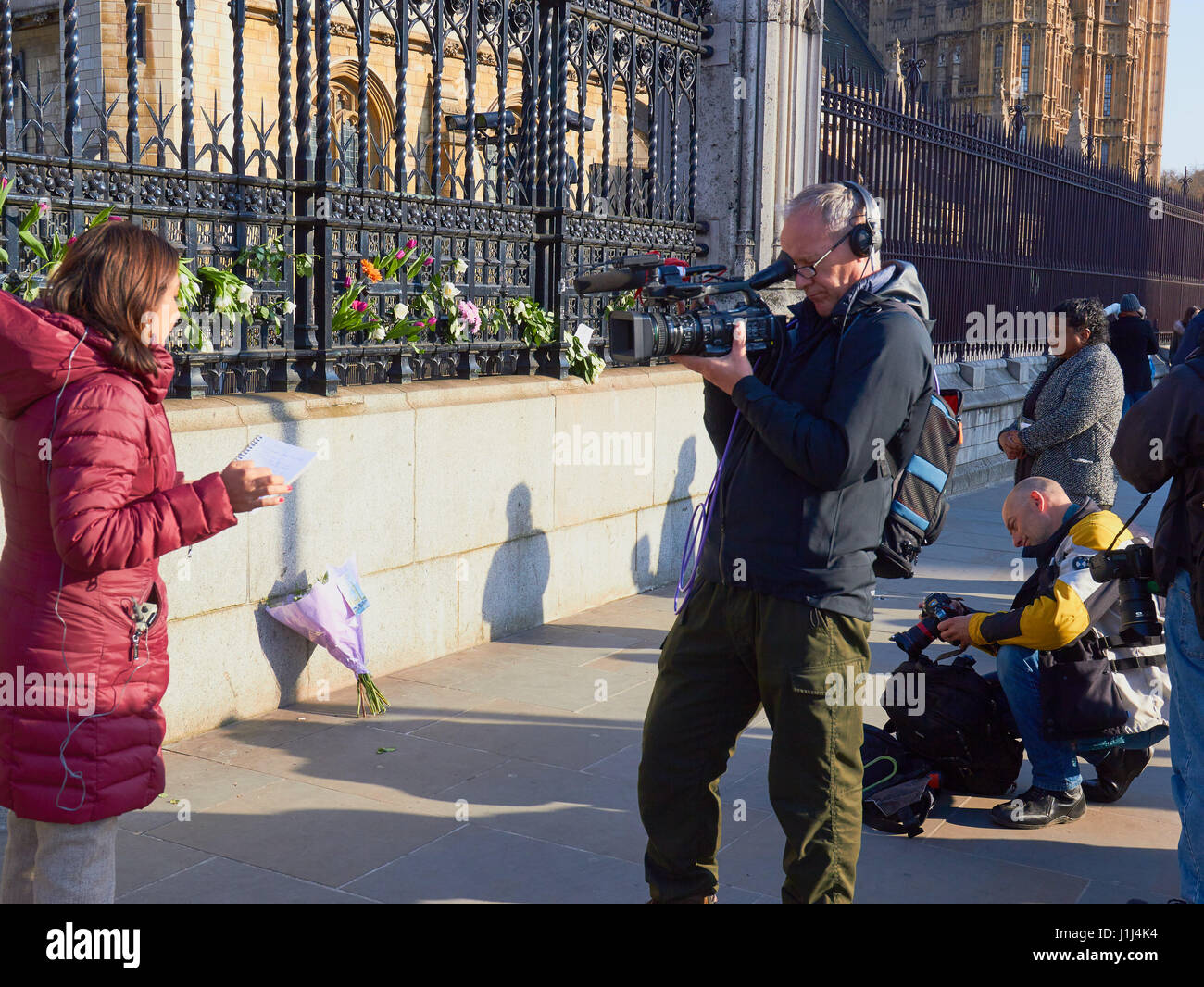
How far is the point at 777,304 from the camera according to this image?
8773mm

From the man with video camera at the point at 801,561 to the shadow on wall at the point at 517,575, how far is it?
11.0ft

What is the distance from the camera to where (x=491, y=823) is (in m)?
4.28

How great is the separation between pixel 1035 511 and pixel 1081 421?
1506 millimetres

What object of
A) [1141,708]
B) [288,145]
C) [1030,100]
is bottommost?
[1141,708]

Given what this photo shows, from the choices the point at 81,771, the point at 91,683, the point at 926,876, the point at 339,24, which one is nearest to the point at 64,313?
the point at 91,683

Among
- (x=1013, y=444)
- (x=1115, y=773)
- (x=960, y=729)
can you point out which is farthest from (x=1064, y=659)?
(x=1013, y=444)

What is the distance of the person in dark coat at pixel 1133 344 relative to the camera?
1277cm

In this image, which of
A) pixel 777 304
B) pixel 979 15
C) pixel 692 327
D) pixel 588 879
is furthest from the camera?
pixel 979 15

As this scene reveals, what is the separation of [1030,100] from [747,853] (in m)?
72.1

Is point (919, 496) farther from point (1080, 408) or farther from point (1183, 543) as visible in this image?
point (1080, 408)

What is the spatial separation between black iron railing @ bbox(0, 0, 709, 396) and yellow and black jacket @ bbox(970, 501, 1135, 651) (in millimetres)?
3140

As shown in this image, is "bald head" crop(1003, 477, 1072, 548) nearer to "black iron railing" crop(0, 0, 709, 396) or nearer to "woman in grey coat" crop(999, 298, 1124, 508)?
"woman in grey coat" crop(999, 298, 1124, 508)

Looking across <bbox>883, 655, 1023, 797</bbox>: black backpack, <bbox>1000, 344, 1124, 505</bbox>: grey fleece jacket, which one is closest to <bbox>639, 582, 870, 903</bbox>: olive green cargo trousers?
<bbox>883, 655, 1023, 797</bbox>: black backpack

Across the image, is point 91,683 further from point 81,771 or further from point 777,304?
point 777,304
